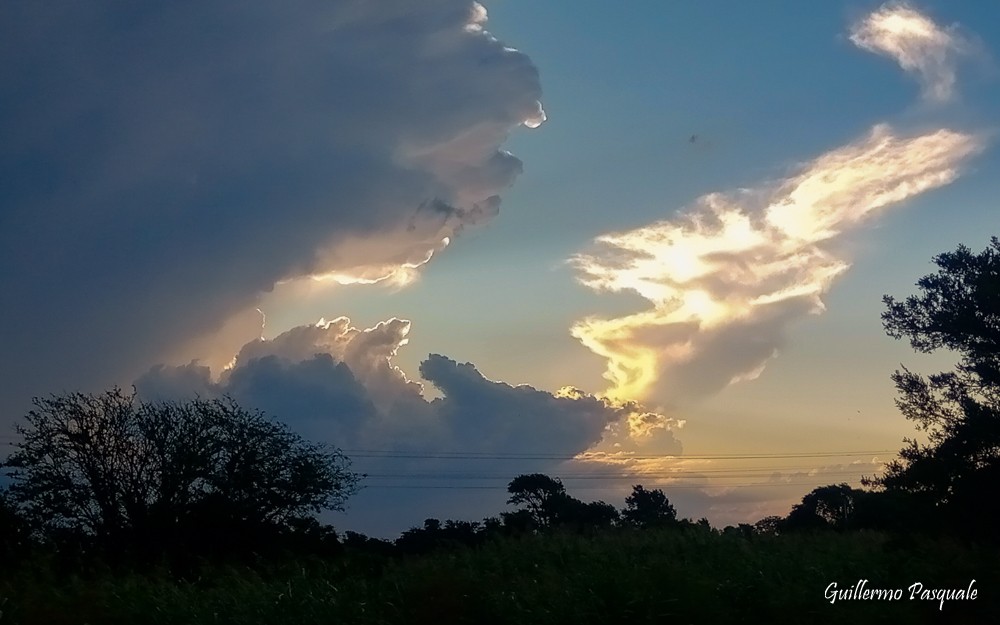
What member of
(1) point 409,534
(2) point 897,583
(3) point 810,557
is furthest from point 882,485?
(1) point 409,534

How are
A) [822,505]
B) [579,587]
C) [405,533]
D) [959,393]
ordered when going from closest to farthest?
[579,587]
[959,393]
[405,533]
[822,505]

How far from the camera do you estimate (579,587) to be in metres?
17.1

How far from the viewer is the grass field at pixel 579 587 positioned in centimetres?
1622

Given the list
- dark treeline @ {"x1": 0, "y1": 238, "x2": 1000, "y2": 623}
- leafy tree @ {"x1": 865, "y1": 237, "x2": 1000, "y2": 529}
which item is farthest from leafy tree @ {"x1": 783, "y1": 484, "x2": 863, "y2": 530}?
leafy tree @ {"x1": 865, "y1": 237, "x2": 1000, "y2": 529}

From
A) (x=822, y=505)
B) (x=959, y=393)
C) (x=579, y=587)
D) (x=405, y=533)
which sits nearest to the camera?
(x=579, y=587)

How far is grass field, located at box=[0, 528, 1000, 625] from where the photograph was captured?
1622 centimetres

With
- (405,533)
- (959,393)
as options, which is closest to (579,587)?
(959,393)

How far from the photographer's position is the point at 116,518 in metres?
49.7

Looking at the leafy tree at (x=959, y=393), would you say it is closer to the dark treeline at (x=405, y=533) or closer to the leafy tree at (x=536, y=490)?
the dark treeline at (x=405, y=533)

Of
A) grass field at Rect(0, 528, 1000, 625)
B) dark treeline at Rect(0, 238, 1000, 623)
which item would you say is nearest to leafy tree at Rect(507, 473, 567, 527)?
dark treeline at Rect(0, 238, 1000, 623)

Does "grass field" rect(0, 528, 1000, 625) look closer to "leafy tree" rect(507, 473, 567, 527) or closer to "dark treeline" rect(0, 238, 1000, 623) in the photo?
"dark treeline" rect(0, 238, 1000, 623)

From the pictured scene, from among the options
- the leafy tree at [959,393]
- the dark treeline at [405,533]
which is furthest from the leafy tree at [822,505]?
the leafy tree at [959,393]

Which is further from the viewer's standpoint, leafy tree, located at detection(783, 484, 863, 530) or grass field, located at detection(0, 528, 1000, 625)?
leafy tree, located at detection(783, 484, 863, 530)

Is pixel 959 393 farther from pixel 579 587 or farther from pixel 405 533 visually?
pixel 405 533
